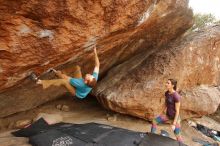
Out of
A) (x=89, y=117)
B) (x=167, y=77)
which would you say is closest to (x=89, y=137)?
(x=89, y=117)

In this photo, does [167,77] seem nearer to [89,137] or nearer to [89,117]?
[89,117]

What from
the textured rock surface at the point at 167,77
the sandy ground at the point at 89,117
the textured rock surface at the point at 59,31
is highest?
the textured rock surface at the point at 59,31

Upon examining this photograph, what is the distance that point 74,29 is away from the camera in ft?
22.1

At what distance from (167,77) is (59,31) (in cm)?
512

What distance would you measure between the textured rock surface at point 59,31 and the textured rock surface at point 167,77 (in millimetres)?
1366

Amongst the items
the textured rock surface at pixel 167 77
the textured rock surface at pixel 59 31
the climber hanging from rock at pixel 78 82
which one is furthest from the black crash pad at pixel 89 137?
the textured rock surface at pixel 167 77

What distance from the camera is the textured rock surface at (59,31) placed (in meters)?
5.80

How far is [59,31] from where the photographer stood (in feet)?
21.4

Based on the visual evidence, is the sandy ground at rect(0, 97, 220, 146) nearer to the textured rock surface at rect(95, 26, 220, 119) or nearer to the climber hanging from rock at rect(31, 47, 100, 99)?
the textured rock surface at rect(95, 26, 220, 119)

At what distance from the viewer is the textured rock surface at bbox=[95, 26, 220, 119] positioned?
33.8ft

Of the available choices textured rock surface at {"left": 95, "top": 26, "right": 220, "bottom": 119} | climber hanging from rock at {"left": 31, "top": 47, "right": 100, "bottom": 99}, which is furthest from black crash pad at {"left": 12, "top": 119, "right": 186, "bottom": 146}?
textured rock surface at {"left": 95, "top": 26, "right": 220, "bottom": 119}

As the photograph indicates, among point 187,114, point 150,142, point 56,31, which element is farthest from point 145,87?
point 56,31

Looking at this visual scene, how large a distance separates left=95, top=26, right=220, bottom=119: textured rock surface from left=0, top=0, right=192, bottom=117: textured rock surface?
Result: 4.48ft

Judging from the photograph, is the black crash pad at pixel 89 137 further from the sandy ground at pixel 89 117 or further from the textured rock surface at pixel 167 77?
the textured rock surface at pixel 167 77
